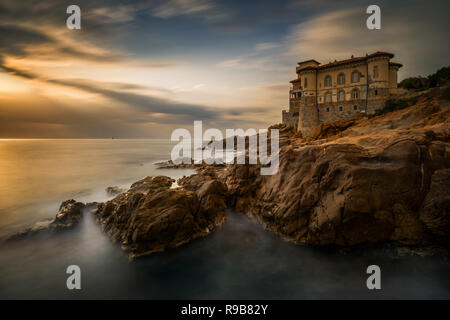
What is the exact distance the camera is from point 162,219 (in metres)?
9.90

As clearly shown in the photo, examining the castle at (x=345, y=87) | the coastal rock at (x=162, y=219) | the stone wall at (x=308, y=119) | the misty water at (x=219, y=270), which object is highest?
the castle at (x=345, y=87)

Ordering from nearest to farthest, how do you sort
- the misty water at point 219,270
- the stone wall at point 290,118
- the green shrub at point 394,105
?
the misty water at point 219,270
the green shrub at point 394,105
the stone wall at point 290,118

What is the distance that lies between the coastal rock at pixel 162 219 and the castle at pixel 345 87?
30724 millimetres

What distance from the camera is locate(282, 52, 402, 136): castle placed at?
103 feet

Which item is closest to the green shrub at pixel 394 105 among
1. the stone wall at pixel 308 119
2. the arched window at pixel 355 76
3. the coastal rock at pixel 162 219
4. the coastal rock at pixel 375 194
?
the arched window at pixel 355 76

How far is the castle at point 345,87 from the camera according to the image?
3148 cm

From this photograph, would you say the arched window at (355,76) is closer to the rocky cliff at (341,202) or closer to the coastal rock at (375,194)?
the rocky cliff at (341,202)

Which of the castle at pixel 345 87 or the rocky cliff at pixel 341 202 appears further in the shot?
the castle at pixel 345 87

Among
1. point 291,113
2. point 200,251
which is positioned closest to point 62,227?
point 200,251


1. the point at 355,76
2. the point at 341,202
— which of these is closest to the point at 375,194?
the point at 341,202

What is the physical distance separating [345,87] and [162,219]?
121ft

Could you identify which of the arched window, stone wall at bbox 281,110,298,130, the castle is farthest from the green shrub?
stone wall at bbox 281,110,298,130

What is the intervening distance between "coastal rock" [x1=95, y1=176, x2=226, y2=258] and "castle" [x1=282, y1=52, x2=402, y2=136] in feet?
101

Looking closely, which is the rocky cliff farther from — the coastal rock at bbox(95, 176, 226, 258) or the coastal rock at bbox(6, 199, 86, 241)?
the coastal rock at bbox(6, 199, 86, 241)
